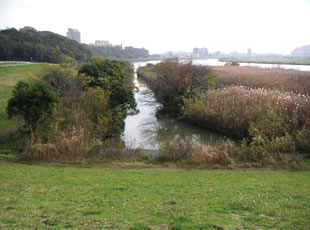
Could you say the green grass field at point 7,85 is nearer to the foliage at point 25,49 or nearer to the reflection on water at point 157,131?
the reflection on water at point 157,131

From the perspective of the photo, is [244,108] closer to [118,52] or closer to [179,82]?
[179,82]

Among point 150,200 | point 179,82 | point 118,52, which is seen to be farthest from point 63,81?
point 118,52

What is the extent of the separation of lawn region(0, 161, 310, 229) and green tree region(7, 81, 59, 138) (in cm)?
445

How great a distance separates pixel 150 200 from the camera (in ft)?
23.4

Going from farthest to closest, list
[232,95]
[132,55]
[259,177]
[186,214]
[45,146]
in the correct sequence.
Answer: [132,55]
[232,95]
[45,146]
[259,177]
[186,214]

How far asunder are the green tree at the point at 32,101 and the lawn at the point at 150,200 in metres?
4.45

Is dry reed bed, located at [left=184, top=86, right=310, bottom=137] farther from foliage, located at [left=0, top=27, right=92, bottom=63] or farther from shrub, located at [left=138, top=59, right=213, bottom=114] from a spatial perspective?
foliage, located at [left=0, top=27, right=92, bottom=63]

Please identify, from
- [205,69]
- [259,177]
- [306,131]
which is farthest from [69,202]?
[205,69]

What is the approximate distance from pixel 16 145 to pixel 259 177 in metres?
11.9

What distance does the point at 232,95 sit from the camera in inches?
922

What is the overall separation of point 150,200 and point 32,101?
978cm

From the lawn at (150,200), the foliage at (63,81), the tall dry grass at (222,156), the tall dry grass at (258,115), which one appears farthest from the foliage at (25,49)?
the lawn at (150,200)

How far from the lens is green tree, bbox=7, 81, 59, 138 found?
14477mm

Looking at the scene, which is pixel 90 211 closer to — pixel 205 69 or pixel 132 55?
pixel 205 69
